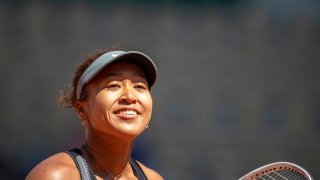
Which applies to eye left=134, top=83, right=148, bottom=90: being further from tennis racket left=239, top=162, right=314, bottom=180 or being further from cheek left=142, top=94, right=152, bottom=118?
tennis racket left=239, top=162, right=314, bottom=180

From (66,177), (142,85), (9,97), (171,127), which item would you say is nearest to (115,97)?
(142,85)

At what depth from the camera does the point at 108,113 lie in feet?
6.17

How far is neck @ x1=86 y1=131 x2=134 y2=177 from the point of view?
1.95m

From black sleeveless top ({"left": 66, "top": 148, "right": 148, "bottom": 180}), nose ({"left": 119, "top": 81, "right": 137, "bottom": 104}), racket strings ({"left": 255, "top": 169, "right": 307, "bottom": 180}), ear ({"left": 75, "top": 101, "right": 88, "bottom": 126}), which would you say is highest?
nose ({"left": 119, "top": 81, "right": 137, "bottom": 104})

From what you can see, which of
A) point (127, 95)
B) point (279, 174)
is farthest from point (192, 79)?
point (127, 95)

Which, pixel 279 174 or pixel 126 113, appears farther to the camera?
pixel 279 174

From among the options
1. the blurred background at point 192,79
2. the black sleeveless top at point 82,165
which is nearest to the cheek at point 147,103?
the black sleeveless top at point 82,165

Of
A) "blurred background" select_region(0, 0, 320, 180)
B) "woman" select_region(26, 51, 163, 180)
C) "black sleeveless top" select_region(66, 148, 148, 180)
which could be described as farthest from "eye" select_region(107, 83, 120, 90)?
"blurred background" select_region(0, 0, 320, 180)

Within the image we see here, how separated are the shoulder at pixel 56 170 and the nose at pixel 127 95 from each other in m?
0.24

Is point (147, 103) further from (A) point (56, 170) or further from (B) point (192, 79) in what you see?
(B) point (192, 79)

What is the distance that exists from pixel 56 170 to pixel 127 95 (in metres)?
0.30

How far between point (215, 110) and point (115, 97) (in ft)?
6.72

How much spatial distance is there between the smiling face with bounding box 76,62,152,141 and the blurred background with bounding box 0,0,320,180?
72.5 inches

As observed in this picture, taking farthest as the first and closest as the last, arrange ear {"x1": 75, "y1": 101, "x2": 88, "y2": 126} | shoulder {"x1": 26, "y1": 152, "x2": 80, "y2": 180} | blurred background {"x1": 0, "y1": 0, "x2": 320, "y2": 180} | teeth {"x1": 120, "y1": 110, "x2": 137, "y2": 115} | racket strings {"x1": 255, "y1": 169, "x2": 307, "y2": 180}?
blurred background {"x1": 0, "y1": 0, "x2": 320, "y2": 180} < racket strings {"x1": 255, "y1": 169, "x2": 307, "y2": 180} < ear {"x1": 75, "y1": 101, "x2": 88, "y2": 126} < teeth {"x1": 120, "y1": 110, "x2": 137, "y2": 115} < shoulder {"x1": 26, "y1": 152, "x2": 80, "y2": 180}
